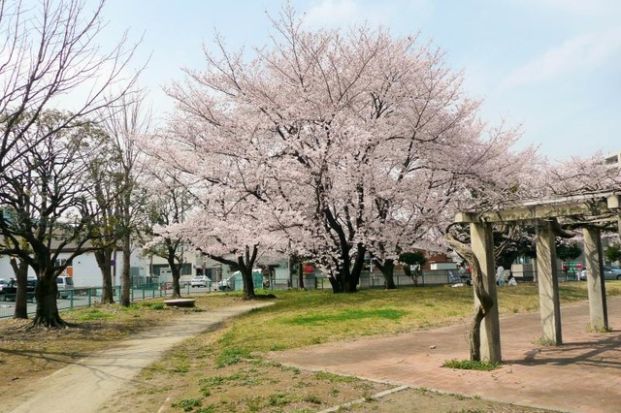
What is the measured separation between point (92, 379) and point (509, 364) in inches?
274

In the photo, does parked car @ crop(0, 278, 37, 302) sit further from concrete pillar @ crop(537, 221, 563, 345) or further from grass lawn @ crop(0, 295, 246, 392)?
concrete pillar @ crop(537, 221, 563, 345)

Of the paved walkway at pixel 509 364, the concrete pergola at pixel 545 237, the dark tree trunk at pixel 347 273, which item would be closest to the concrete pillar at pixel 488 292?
the concrete pergola at pixel 545 237

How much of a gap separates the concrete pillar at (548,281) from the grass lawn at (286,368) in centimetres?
385

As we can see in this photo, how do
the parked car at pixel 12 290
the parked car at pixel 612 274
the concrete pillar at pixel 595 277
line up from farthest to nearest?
the parked car at pixel 612 274 < the parked car at pixel 12 290 < the concrete pillar at pixel 595 277

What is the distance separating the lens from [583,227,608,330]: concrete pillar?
11.1 m

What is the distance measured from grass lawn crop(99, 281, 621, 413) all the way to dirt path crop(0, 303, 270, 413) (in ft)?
1.22

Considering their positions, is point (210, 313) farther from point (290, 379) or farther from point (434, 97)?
point (290, 379)

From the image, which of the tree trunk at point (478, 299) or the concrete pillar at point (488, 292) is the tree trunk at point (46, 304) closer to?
the tree trunk at point (478, 299)

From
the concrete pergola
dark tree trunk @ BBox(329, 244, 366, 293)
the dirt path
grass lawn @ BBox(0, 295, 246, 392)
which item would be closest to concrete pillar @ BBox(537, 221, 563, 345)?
the concrete pergola

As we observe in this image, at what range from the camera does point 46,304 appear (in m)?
16.1

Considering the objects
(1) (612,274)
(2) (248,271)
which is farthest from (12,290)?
(1) (612,274)

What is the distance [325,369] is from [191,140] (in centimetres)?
1560

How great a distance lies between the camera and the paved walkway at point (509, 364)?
20.9ft

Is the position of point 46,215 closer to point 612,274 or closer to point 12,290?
point 12,290
